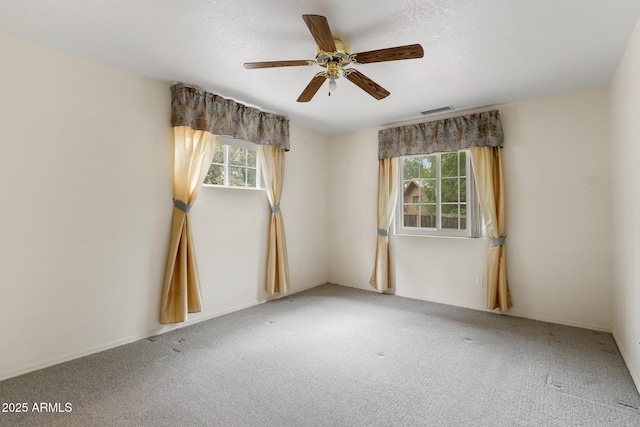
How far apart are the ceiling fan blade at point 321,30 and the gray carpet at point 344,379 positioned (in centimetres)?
230

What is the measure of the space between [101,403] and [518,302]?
407 centimetres

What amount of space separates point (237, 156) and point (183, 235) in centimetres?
125

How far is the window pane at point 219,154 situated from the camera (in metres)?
3.69

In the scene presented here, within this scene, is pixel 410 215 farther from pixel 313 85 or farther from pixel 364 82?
pixel 313 85

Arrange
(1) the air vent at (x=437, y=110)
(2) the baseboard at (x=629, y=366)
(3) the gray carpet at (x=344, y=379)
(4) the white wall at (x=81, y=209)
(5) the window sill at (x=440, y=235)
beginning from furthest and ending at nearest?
(5) the window sill at (x=440, y=235) < (1) the air vent at (x=437, y=110) < (4) the white wall at (x=81, y=209) < (2) the baseboard at (x=629, y=366) < (3) the gray carpet at (x=344, y=379)

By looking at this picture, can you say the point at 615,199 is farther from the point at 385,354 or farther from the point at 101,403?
the point at 101,403

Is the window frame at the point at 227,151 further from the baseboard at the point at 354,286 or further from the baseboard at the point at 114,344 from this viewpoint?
the baseboard at the point at 354,286

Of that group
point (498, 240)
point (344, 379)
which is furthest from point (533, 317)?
point (344, 379)

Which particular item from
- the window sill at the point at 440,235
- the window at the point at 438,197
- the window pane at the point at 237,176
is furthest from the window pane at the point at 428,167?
the window pane at the point at 237,176

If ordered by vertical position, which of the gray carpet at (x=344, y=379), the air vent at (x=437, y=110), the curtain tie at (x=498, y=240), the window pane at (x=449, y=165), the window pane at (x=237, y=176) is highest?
the air vent at (x=437, y=110)

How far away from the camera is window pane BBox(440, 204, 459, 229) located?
418 cm

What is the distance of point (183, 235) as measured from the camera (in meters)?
3.17

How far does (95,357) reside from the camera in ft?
8.51

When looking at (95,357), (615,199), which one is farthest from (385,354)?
(615,199)
